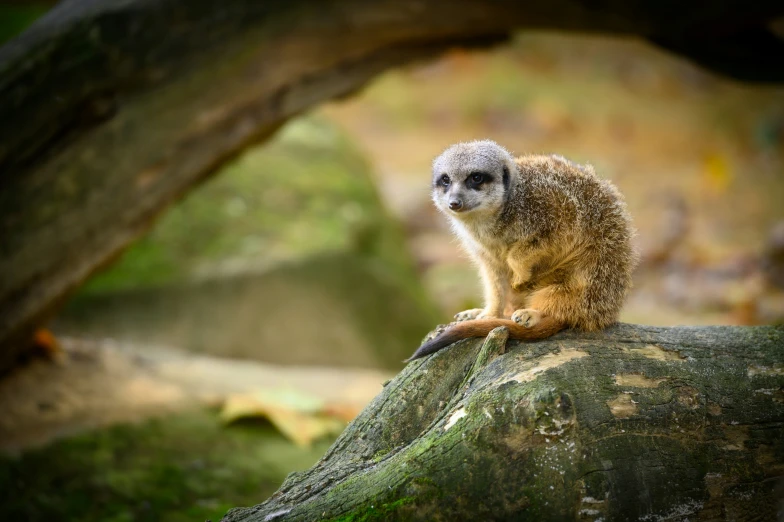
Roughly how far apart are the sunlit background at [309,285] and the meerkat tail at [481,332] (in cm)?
159

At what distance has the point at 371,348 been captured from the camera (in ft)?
19.4

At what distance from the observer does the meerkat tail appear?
230 centimetres

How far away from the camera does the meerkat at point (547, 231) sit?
→ 2.46 metres

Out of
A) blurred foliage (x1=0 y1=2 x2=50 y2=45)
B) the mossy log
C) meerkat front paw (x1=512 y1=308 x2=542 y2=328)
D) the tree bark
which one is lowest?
the mossy log

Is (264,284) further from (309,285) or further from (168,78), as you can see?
(168,78)

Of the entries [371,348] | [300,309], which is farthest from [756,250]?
[300,309]

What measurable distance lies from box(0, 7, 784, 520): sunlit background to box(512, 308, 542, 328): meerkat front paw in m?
1.73

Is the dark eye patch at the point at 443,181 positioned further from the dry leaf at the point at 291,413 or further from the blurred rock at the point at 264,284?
the blurred rock at the point at 264,284

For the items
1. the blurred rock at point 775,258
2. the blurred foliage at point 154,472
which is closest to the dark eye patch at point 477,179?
the blurred foliage at point 154,472

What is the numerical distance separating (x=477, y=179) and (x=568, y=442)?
1.08 metres

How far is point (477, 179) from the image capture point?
267cm

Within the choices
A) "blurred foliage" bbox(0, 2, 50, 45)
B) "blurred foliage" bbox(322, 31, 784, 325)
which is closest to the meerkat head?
"blurred foliage" bbox(322, 31, 784, 325)

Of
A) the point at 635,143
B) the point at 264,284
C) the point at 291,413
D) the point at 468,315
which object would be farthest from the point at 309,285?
the point at 635,143

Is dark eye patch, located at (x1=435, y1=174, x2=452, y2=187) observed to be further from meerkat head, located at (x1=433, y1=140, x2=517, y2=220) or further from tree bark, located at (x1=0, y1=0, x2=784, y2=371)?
tree bark, located at (x1=0, y1=0, x2=784, y2=371)
